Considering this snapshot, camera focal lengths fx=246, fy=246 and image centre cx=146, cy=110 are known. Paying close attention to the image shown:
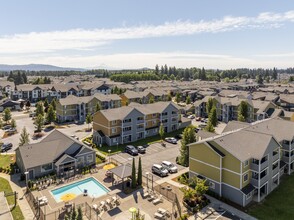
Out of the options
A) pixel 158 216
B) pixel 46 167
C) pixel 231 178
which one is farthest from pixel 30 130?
pixel 231 178

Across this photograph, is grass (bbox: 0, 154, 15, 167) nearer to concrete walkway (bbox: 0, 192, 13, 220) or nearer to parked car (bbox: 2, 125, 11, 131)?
concrete walkway (bbox: 0, 192, 13, 220)

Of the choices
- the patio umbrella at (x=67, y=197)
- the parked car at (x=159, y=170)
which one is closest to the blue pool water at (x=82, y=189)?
the patio umbrella at (x=67, y=197)

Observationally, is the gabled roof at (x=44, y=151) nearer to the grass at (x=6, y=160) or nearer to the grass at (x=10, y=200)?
the grass at (x=10, y=200)

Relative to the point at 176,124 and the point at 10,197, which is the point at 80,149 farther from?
the point at 176,124

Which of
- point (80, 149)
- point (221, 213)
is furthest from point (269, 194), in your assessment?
point (80, 149)

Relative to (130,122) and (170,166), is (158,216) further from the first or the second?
(130,122)
